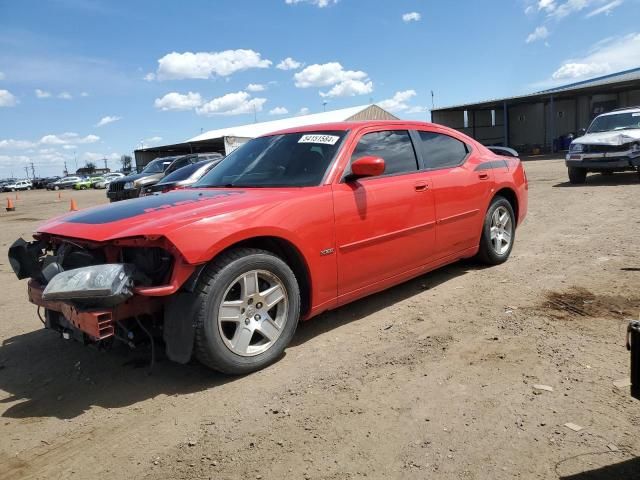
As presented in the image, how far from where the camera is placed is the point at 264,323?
3.25 m

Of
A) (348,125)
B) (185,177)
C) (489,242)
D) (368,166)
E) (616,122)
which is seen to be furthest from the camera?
(616,122)

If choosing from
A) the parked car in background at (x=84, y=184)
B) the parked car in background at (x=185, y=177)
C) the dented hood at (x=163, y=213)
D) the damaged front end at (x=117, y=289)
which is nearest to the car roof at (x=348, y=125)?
the dented hood at (x=163, y=213)

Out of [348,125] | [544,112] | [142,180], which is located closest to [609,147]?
[348,125]

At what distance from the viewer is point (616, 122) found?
1225cm

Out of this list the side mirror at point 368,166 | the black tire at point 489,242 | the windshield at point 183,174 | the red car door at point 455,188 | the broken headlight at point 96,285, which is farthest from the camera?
the windshield at point 183,174

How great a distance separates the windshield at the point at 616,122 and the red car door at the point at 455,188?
9.07m

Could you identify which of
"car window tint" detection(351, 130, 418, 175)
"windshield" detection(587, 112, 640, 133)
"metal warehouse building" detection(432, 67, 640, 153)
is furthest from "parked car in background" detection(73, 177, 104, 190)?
"car window tint" detection(351, 130, 418, 175)

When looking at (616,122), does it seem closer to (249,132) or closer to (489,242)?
(489,242)

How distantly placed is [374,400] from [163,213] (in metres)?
1.70

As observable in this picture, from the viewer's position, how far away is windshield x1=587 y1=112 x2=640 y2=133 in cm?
1192

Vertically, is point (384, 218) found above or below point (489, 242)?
above

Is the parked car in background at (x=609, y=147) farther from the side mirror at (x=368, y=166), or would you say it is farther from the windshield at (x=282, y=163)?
the side mirror at (x=368, y=166)

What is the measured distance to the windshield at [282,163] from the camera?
3.80 metres

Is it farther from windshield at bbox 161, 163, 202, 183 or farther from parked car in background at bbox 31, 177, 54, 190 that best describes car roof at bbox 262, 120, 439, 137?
parked car in background at bbox 31, 177, 54, 190
